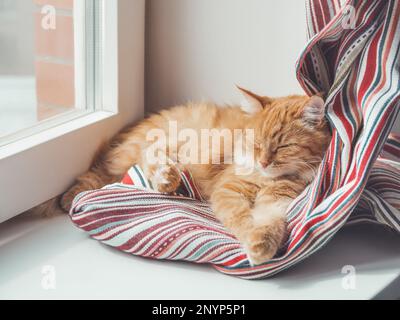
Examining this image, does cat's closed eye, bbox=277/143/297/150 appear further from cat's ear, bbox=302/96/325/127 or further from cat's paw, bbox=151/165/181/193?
cat's paw, bbox=151/165/181/193

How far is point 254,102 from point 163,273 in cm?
45

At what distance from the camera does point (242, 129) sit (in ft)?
4.88

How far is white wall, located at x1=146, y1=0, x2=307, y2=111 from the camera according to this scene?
1526 mm

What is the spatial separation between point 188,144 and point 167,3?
40 cm

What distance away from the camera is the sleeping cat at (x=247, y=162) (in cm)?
128

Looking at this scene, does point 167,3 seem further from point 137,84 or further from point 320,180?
point 320,180

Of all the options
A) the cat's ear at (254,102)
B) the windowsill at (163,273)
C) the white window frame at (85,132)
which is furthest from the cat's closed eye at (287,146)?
the white window frame at (85,132)

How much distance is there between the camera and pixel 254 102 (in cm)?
140

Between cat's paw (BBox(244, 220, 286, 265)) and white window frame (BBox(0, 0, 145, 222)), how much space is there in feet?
1.61

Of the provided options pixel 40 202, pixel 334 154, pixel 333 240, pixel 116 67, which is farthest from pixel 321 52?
pixel 40 202

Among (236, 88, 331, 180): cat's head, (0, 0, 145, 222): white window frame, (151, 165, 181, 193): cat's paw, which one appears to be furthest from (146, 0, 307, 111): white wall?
(151, 165, 181, 193): cat's paw

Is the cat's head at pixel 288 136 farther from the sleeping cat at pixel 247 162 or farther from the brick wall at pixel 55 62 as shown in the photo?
the brick wall at pixel 55 62

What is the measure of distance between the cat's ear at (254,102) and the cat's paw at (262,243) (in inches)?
13.1
